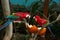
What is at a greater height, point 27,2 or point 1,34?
point 27,2

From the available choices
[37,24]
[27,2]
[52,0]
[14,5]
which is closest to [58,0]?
[52,0]

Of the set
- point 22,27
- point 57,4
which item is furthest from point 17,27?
point 57,4

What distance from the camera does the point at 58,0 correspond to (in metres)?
5.20

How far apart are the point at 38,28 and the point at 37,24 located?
0.16 m

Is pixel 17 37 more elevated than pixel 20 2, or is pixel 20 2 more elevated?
pixel 20 2

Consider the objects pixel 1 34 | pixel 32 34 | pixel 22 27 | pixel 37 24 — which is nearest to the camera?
pixel 32 34

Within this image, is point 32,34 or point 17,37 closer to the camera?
point 32,34

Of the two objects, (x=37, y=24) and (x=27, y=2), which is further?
(x=27, y=2)

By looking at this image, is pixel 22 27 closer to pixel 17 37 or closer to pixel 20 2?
pixel 17 37

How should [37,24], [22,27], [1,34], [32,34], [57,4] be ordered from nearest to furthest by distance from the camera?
1. [32,34]
2. [37,24]
3. [1,34]
4. [22,27]
5. [57,4]

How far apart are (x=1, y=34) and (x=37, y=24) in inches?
74.4

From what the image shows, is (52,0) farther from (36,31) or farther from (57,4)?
(36,31)

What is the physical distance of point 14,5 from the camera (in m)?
5.09

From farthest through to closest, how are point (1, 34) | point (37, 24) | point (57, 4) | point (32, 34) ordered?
point (57, 4), point (1, 34), point (37, 24), point (32, 34)
